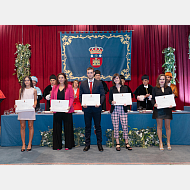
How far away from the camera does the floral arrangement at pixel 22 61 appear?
703 cm

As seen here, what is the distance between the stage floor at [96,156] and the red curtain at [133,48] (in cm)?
381

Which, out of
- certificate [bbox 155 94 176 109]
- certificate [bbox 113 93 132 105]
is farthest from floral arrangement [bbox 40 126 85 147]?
certificate [bbox 155 94 176 109]

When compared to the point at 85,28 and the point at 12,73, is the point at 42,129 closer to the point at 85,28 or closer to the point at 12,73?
the point at 12,73

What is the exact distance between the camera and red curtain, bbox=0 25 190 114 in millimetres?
7270

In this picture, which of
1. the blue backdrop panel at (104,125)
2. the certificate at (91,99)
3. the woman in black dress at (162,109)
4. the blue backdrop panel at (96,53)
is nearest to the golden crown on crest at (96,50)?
the blue backdrop panel at (96,53)

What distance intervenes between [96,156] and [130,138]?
43.4 inches

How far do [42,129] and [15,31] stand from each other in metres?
5.07

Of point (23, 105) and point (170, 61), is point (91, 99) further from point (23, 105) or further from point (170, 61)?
point (170, 61)

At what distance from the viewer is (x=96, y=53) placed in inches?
271

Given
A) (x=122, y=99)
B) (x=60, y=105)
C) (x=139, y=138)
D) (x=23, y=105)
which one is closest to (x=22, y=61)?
(x=23, y=105)

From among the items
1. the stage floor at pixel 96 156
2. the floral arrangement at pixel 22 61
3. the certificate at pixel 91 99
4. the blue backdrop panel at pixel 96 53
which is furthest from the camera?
the floral arrangement at pixel 22 61

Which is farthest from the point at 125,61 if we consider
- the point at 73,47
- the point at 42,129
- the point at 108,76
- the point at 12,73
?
the point at 12,73

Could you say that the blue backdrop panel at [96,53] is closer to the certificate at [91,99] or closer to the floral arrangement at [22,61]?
the floral arrangement at [22,61]

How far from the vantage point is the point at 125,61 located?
22.6ft
